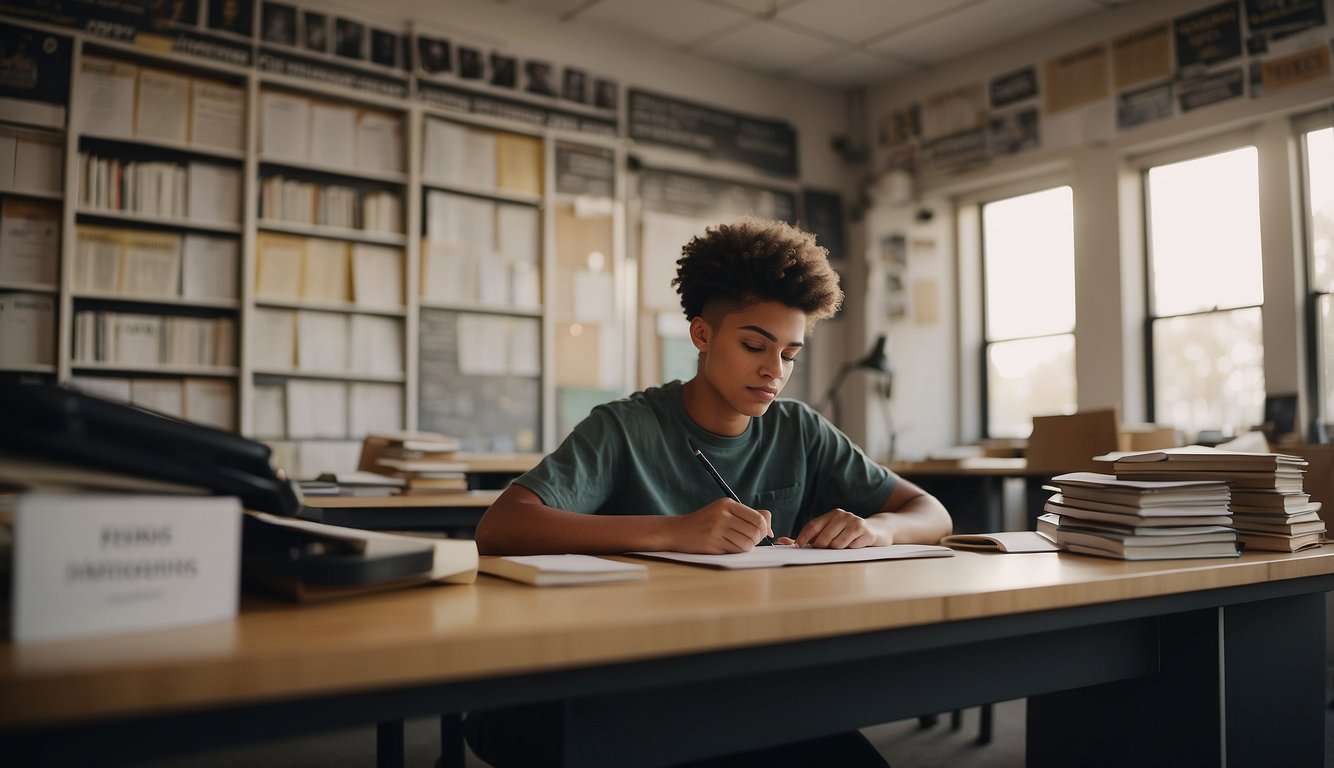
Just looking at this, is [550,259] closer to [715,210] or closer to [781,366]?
[715,210]

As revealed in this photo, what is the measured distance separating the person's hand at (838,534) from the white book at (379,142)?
353cm

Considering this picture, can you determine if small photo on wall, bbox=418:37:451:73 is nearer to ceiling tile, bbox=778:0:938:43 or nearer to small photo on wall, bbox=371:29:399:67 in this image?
small photo on wall, bbox=371:29:399:67

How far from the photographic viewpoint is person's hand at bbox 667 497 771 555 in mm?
1233

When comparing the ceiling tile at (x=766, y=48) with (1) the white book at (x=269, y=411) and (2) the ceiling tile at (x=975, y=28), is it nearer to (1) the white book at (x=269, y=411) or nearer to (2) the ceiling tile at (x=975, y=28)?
(2) the ceiling tile at (x=975, y=28)

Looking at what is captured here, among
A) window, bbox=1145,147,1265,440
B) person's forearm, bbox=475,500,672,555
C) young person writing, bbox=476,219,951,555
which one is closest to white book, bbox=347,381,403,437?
young person writing, bbox=476,219,951,555

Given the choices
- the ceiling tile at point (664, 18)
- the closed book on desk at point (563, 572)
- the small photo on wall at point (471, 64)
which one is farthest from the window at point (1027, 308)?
the closed book on desk at point (563, 572)

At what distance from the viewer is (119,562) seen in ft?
2.09

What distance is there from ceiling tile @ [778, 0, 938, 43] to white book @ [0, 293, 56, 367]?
3.51 metres

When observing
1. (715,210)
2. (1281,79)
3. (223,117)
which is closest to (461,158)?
(223,117)

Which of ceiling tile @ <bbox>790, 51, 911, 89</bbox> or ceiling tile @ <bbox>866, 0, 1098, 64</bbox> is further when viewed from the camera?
ceiling tile @ <bbox>790, 51, 911, 89</bbox>

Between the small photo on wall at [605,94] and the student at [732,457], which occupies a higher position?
the small photo on wall at [605,94]

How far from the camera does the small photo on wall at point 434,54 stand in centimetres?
453

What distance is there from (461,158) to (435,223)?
347mm

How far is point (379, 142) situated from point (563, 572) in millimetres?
3875
